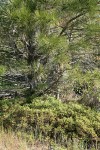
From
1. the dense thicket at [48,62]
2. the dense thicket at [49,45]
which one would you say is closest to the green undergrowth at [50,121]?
the dense thicket at [48,62]

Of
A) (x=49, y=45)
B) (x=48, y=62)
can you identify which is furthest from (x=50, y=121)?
(x=49, y=45)

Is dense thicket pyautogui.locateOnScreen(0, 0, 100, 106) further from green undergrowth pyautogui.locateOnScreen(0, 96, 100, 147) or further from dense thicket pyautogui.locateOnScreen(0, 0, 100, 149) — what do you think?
green undergrowth pyautogui.locateOnScreen(0, 96, 100, 147)

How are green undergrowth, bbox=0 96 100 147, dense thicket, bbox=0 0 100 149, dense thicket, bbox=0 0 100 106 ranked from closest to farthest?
dense thicket, bbox=0 0 100 106, dense thicket, bbox=0 0 100 149, green undergrowth, bbox=0 96 100 147

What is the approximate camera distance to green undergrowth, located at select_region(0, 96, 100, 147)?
8.00m

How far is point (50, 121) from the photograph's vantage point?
816 cm

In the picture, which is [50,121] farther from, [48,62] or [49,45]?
[49,45]

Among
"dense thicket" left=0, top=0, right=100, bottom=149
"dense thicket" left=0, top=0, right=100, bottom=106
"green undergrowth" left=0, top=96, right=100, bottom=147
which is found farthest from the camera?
"green undergrowth" left=0, top=96, right=100, bottom=147

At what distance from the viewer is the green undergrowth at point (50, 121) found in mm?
7996

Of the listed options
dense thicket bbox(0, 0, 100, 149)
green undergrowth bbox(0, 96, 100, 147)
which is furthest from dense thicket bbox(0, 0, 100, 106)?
green undergrowth bbox(0, 96, 100, 147)

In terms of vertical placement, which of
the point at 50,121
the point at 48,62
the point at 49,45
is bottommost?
the point at 50,121

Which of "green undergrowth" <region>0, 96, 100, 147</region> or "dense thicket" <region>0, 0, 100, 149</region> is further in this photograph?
"green undergrowth" <region>0, 96, 100, 147</region>

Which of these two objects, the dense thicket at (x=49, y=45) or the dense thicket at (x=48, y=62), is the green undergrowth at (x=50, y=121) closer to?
the dense thicket at (x=48, y=62)

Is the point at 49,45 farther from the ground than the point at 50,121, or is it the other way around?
the point at 49,45

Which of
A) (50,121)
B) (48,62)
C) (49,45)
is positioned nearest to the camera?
(49,45)
